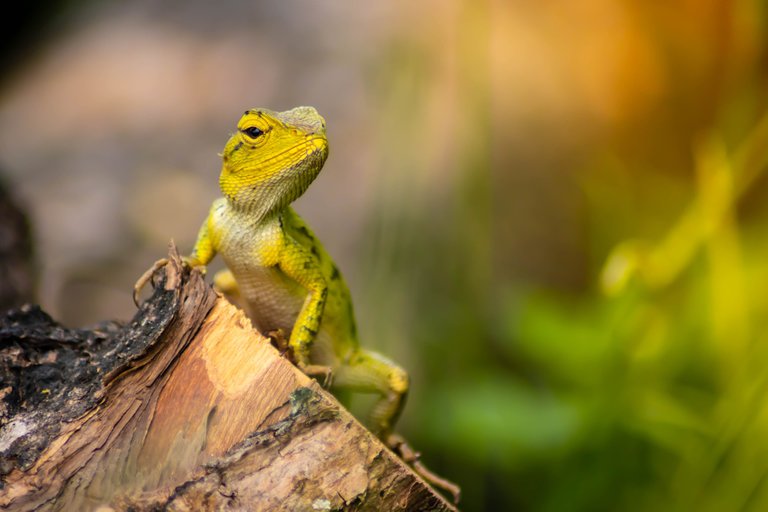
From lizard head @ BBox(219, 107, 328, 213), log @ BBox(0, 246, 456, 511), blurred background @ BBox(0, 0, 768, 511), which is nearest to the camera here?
log @ BBox(0, 246, 456, 511)

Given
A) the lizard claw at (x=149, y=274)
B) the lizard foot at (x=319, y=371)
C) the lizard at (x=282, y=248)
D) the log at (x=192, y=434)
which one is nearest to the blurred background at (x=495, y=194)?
the lizard at (x=282, y=248)

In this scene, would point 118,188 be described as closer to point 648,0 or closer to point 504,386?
point 504,386

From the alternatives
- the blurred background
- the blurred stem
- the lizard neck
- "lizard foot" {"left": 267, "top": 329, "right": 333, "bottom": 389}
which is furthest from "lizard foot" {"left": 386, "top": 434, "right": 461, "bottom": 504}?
the blurred stem

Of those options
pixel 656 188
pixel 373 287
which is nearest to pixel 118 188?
pixel 373 287

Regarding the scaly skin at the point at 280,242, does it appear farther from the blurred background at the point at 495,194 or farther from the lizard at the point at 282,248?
the blurred background at the point at 495,194

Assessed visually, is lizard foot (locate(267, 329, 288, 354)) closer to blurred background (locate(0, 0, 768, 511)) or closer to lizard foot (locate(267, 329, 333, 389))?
lizard foot (locate(267, 329, 333, 389))

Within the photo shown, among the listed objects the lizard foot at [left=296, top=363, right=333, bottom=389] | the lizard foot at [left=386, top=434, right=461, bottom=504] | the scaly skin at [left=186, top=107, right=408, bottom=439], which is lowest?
the lizard foot at [left=386, top=434, right=461, bottom=504]
